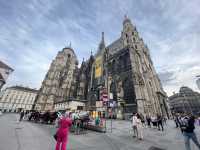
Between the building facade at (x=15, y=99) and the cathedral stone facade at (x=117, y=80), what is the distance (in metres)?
31.5

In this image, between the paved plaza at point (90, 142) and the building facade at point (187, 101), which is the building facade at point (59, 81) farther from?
the building facade at point (187, 101)

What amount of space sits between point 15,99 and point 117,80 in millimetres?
68592

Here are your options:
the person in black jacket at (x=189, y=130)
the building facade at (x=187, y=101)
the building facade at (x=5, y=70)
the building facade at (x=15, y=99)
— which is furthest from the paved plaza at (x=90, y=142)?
the building facade at (x=15, y=99)

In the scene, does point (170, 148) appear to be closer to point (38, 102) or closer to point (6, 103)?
point (38, 102)

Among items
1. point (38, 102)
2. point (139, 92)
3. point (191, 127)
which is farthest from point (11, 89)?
point (191, 127)

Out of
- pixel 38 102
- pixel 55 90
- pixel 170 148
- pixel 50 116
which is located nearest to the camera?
pixel 170 148

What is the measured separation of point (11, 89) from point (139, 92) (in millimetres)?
77038

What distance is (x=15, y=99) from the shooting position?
6619cm

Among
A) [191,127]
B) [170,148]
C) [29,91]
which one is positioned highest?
[29,91]

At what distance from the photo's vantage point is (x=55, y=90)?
50094 millimetres

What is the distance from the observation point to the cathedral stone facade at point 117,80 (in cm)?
2673

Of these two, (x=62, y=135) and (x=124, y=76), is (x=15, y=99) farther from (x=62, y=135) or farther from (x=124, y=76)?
(x=62, y=135)

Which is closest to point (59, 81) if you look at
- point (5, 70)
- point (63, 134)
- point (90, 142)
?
point (5, 70)

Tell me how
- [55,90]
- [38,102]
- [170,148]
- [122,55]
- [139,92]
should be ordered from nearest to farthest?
[170,148], [139,92], [122,55], [38,102], [55,90]
